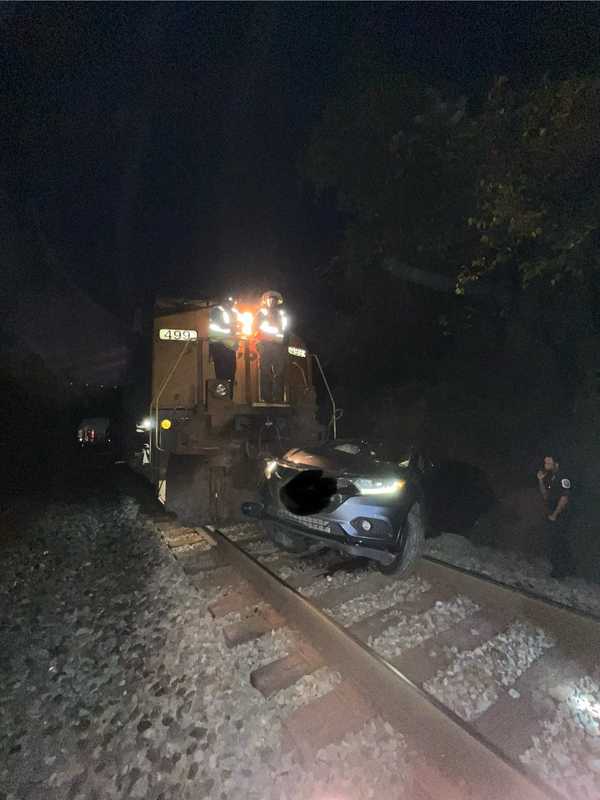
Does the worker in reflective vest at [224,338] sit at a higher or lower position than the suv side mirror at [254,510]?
higher

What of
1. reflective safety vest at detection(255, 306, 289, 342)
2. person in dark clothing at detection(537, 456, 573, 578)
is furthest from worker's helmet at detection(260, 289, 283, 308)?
person in dark clothing at detection(537, 456, 573, 578)

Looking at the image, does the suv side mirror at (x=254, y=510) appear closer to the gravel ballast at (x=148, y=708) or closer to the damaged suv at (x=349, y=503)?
the damaged suv at (x=349, y=503)

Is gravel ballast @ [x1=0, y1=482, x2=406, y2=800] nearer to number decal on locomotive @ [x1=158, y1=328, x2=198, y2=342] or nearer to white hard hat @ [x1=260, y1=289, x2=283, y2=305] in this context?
number decal on locomotive @ [x1=158, y1=328, x2=198, y2=342]

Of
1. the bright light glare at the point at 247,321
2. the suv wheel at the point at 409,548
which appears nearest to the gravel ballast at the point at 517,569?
the suv wheel at the point at 409,548

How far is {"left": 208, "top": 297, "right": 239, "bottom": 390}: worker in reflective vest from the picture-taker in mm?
7539

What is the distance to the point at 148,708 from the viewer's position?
3.01m

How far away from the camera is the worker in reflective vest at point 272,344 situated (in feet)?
25.1

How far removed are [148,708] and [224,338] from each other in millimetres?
5593

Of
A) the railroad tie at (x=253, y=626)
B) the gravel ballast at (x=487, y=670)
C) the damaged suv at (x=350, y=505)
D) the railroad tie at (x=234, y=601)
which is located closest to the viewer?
the gravel ballast at (x=487, y=670)

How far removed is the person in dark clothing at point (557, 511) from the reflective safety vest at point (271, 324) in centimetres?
469

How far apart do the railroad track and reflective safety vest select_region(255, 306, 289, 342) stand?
3874 mm

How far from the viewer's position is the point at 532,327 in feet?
28.0

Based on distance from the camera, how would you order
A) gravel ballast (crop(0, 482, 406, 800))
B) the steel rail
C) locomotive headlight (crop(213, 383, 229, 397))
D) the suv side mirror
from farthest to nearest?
locomotive headlight (crop(213, 383, 229, 397))
the suv side mirror
gravel ballast (crop(0, 482, 406, 800))
the steel rail

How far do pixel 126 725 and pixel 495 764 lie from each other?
2.22m
